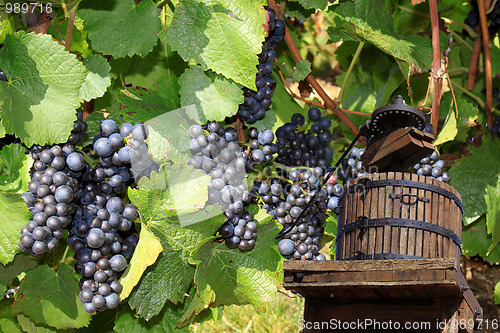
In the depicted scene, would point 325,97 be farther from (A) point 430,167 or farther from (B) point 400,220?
(B) point 400,220

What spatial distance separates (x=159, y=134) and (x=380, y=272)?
0.68 meters

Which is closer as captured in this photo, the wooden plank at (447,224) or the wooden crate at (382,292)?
the wooden crate at (382,292)

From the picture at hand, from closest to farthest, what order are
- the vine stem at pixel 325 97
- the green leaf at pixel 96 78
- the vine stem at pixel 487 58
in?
the green leaf at pixel 96 78 < the vine stem at pixel 325 97 < the vine stem at pixel 487 58

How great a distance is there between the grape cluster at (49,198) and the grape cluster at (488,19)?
1.67 meters

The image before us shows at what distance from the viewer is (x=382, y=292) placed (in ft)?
4.51

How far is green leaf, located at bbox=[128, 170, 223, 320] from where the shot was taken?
156 centimetres

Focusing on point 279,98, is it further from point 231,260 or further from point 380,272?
point 380,272

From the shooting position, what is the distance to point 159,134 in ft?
5.34

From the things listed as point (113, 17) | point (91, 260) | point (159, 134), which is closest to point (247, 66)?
point (159, 134)

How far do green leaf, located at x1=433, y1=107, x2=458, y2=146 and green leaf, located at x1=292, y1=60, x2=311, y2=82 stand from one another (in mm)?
511

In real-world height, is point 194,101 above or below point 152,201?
above

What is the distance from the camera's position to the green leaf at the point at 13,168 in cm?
161

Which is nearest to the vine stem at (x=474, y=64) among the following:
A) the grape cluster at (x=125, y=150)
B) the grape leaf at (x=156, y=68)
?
the grape leaf at (x=156, y=68)

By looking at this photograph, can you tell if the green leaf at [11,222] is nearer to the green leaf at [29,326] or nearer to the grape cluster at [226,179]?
the green leaf at [29,326]
